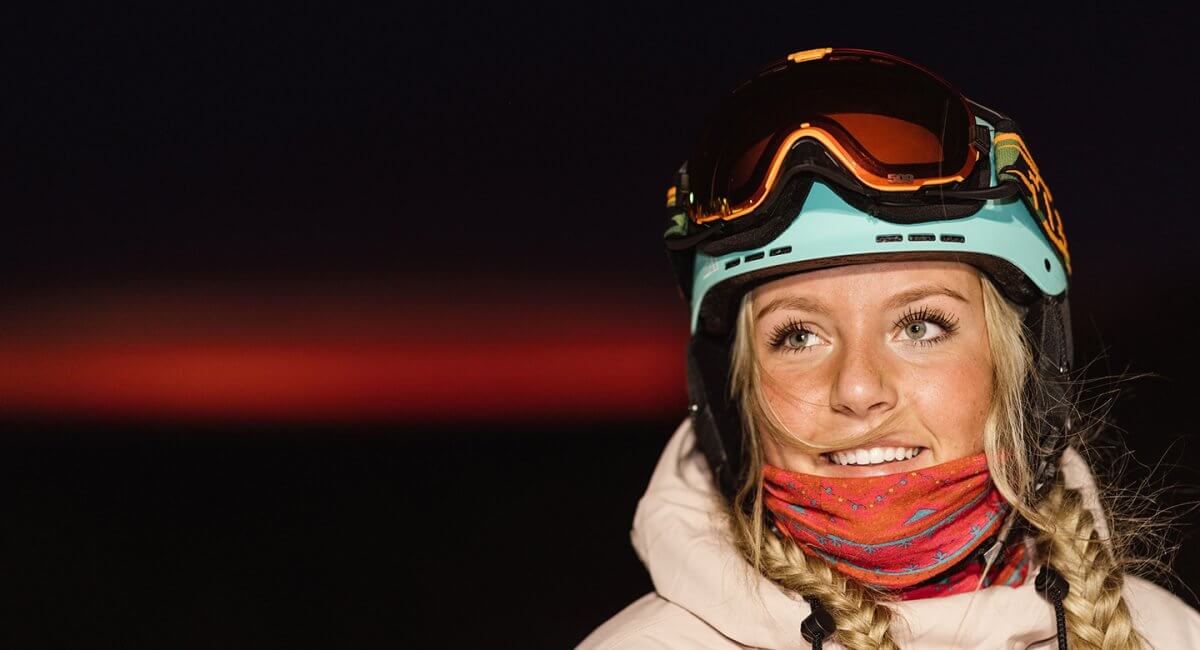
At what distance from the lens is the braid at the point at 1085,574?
4.86ft

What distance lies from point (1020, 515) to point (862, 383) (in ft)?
1.34

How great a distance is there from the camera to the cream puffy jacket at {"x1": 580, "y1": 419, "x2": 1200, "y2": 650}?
147 centimetres

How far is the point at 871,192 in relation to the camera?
5.06 ft

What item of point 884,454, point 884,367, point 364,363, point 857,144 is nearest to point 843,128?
point 857,144

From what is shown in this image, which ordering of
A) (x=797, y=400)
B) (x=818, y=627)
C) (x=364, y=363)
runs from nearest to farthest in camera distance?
(x=818, y=627) < (x=797, y=400) < (x=364, y=363)

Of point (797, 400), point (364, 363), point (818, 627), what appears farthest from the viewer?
point (364, 363)

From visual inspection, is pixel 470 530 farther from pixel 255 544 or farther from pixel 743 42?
pixel 743 42

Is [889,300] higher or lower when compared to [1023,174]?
lower

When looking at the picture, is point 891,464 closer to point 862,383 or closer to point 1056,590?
point 862,383

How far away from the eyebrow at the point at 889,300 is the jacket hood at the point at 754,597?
38cm

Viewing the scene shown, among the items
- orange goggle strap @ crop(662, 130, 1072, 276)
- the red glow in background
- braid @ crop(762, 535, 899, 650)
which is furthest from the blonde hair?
the red glow in background

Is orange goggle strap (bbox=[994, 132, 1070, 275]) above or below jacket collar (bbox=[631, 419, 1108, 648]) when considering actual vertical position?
above

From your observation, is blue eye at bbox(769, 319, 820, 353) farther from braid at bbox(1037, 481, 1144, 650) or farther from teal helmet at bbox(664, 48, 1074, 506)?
braid at bbox(1037, 481, 1144, 650)

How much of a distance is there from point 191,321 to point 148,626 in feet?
2.70
